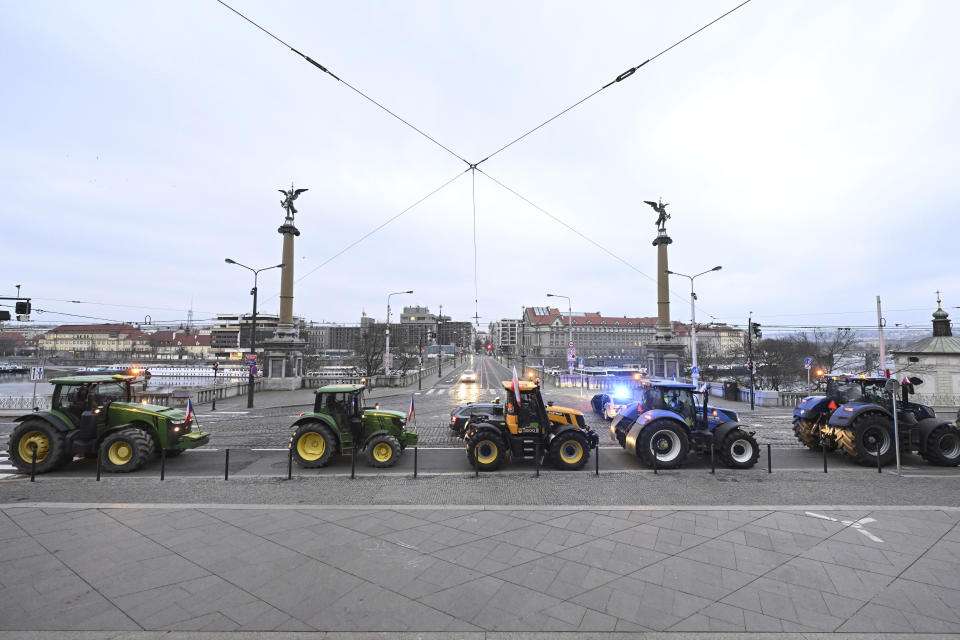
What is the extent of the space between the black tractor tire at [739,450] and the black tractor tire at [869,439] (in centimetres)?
251

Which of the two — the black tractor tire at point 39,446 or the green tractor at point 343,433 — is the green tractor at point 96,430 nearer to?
the black tractor tire at point 39,446

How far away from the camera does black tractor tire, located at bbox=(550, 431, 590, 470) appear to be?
32.9 feet

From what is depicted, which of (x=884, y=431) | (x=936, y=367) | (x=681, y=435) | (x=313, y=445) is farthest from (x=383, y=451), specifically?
(x=936, y=367)

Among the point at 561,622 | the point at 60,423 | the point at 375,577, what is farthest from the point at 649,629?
the point at 60,423

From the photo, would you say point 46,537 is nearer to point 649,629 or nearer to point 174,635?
point 174,635

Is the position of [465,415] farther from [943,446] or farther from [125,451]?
[943,446]

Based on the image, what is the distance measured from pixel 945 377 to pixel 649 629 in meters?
33.3

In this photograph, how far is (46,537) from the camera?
6.06m

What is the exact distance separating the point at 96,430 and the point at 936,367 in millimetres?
39881

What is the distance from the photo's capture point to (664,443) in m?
10.2

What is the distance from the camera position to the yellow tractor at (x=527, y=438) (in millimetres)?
9914

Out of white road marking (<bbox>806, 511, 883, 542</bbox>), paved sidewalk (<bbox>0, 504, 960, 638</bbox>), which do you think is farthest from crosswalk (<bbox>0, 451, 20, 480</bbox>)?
white road marking (<bbox>806, 511, 883, 542</bbox>)

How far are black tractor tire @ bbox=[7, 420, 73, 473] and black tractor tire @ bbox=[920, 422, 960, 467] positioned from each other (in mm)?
21306

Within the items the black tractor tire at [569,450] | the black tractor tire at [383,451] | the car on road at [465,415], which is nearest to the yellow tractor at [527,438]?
the black tractor tire at [569,450]
